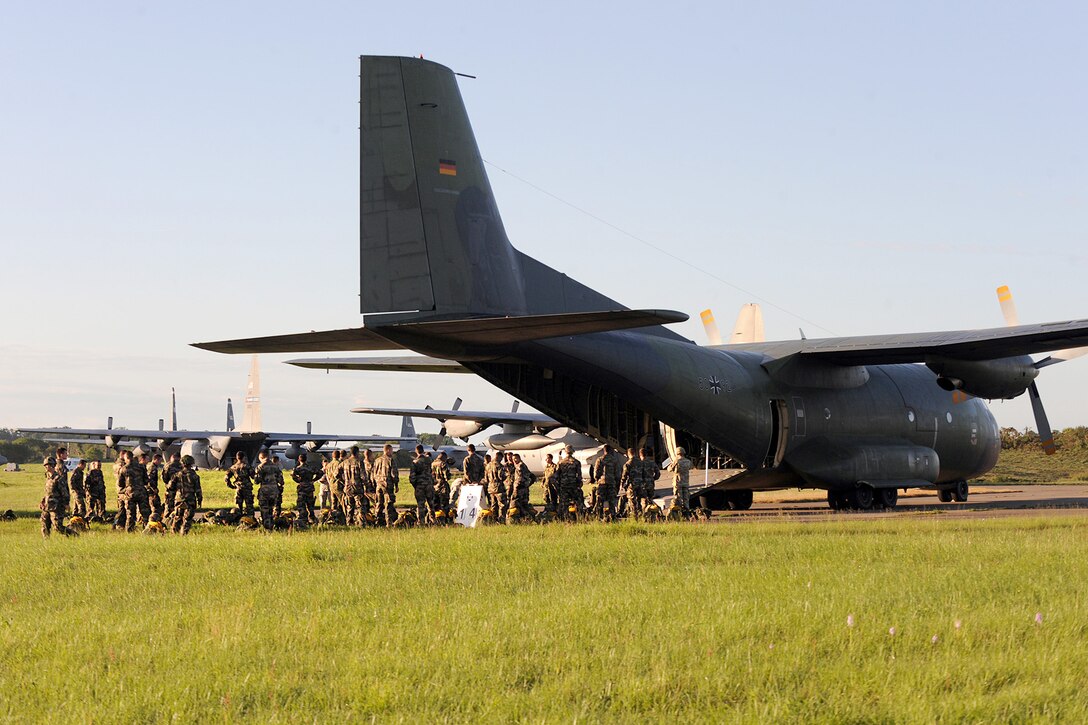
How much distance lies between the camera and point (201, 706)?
6.64 meters

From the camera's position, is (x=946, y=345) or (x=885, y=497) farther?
(x=885, y=497)

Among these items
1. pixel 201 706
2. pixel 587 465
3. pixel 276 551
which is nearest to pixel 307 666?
pixel 201 706

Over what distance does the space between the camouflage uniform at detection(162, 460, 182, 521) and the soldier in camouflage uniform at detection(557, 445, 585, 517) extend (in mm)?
6673

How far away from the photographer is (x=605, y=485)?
2059cm

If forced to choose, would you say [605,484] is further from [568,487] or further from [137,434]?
[137,434]

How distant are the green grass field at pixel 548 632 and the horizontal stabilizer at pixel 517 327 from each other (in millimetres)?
3077

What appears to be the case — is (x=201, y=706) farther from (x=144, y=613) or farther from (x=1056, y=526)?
(x=1056, y=526)

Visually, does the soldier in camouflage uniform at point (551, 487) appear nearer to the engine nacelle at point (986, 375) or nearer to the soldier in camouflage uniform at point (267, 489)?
the soldier in camouflage uniform at point (267, 489)

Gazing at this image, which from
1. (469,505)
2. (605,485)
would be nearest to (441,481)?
(469,505)

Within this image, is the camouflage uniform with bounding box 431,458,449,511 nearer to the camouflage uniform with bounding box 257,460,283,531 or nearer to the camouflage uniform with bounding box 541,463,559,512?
the camouflage uniform with bounding box 541,463,559,512

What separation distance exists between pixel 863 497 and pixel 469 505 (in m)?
9.15

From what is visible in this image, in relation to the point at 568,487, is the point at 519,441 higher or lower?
higher

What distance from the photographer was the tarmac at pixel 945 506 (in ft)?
70.4

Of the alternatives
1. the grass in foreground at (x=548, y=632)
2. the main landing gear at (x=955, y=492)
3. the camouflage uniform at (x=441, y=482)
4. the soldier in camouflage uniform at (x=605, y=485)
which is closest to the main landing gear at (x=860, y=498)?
the main landing gear at (x=955, y=492)
